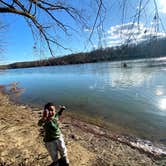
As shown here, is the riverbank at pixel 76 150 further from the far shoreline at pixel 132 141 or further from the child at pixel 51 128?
the child at pixel 51 128

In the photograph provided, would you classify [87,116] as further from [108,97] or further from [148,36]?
[148,36]

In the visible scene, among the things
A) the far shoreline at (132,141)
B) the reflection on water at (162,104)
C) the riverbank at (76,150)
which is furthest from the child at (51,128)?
the reflection on water at (162,104)

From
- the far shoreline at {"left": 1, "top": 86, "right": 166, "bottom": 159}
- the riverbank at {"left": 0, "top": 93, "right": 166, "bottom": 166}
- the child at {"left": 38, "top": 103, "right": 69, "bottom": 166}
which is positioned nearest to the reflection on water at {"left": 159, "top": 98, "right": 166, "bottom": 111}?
the far shoreline at {"left": 1, "top": 86, "right": 166, "bottom": 159}

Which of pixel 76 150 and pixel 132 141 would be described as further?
pixel 132 141

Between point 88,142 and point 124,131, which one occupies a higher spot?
point 88,142

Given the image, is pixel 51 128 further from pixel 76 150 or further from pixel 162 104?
pixel 162 104

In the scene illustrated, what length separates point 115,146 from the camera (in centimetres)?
676

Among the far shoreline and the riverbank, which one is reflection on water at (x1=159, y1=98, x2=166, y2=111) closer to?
the far shoreline

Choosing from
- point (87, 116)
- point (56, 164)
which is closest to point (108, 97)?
point (87, 116)

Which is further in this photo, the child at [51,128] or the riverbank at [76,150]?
the riverbank at [76,150]

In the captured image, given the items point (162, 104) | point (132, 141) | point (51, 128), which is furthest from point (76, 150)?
point (162, 104)

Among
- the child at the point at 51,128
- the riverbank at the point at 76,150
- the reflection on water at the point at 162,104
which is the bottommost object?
the reflection on water at the point at 162,104

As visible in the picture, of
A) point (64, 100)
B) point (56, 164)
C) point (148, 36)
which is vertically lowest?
point (64, 100)

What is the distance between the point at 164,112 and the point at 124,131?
11.4ft
